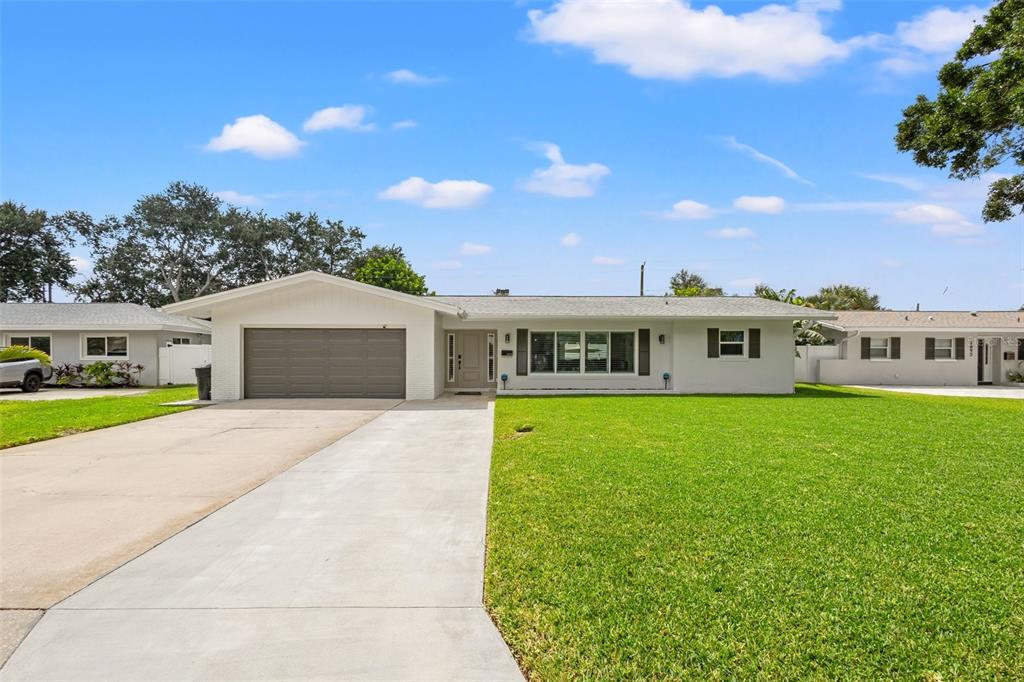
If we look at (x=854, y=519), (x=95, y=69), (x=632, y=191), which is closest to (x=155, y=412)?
(x=95, y=69)

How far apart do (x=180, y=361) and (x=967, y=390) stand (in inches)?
1150

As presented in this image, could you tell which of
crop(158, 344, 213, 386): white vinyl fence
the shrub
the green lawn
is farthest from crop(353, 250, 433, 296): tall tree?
the green lawn

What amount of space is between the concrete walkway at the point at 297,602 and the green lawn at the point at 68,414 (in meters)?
6.79

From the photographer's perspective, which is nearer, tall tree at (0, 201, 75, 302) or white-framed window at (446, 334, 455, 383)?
white-framed window at (446, 334, 455, 383)

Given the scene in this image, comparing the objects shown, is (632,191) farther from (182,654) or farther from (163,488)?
(182,654)

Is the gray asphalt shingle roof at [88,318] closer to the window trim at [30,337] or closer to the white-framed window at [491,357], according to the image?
the window trim at [30,337]

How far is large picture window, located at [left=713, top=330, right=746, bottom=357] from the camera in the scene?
1847cm

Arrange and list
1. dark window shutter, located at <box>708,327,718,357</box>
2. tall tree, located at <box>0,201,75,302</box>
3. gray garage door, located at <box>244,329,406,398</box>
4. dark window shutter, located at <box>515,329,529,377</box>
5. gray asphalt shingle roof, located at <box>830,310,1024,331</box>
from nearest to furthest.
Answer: gray garage door, located at <box>244,329,406,398</box>
dark window shutter, located at <box>708,327,718,357</box>
dark window shutter, located at <box>515,329,529,377</box>
gray asphalt shingle roof, located at <box>830,310,1024,331</box>
tall tree, located at <box>0,201,75,302</box>

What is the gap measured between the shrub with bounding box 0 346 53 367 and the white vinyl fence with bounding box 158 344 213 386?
3.51 metres

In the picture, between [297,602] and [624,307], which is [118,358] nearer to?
[624,307]

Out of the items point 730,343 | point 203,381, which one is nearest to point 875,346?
point 730,343

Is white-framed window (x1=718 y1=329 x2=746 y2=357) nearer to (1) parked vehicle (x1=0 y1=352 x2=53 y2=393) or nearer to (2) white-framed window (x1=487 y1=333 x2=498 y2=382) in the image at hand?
(2) white-framed window (x1=487 y1=333 x2=498 y2=382)

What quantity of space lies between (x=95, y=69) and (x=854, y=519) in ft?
55.5

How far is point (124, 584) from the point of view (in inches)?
155
